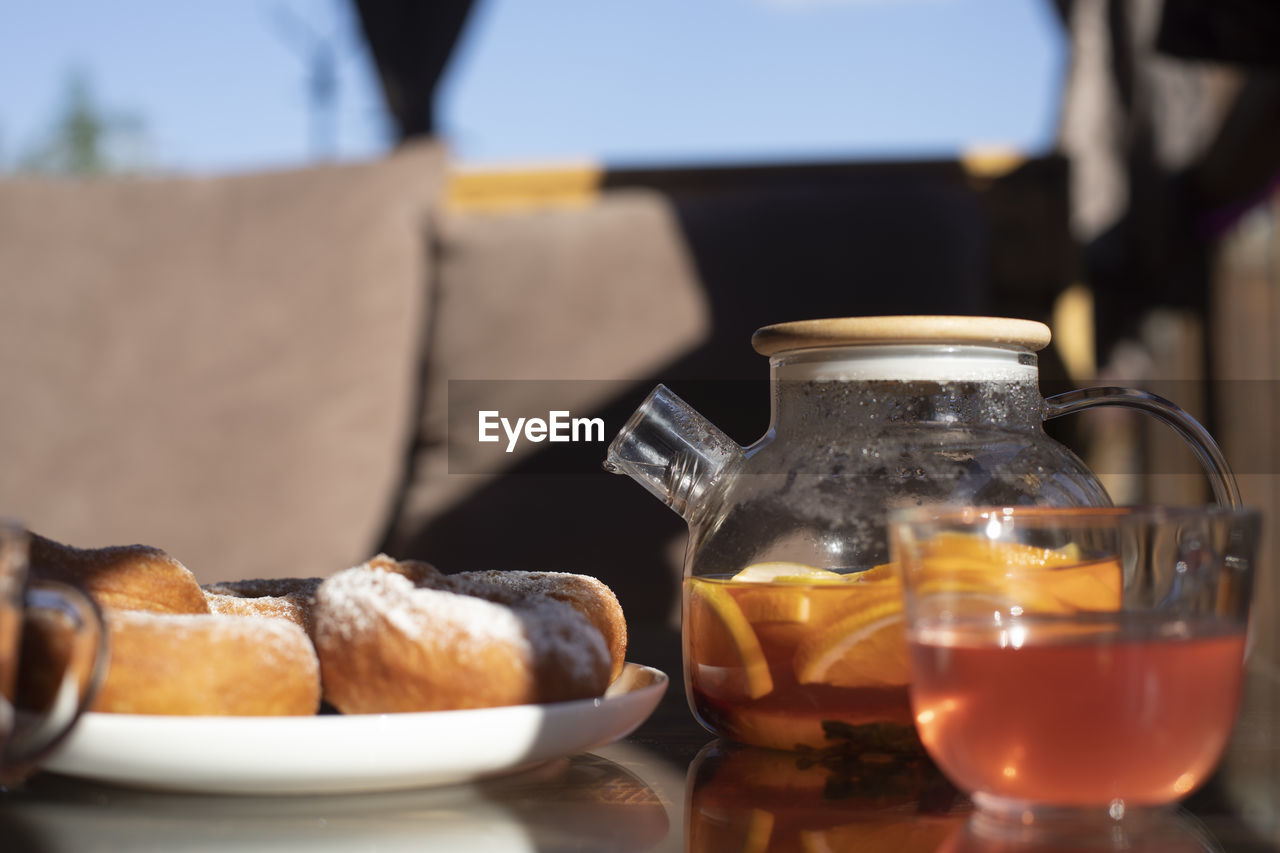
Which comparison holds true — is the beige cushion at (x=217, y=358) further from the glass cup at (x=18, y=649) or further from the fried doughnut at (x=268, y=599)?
the glass cup at (x=18, y=649)

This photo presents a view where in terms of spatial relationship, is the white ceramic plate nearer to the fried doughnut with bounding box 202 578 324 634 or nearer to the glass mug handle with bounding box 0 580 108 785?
the glass mug handle with bounding box 0 580 108 785

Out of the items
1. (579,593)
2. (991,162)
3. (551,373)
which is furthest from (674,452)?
(991,162)

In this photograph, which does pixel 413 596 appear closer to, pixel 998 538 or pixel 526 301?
pixel 998 538

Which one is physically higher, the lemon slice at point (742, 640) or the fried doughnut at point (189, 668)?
the fried doughnut at point (189, 668)

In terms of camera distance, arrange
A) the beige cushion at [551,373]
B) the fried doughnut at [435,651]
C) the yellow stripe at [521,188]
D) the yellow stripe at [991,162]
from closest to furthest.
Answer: the fried doughnut at [435,651], the beige cushion at [551,373], the yellow stripe at [991,162], the yellow stripe at [521,188]

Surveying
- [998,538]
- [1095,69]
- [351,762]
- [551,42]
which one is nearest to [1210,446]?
[998,538]

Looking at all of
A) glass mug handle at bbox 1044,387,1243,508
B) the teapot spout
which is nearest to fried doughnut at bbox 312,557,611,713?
Result: the teapot spout

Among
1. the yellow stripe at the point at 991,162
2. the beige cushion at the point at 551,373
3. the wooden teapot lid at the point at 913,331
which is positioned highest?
the yellow stripe at the point at 991,162

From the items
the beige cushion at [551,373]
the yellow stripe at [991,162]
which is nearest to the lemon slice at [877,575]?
the beige cushion at [551,373]

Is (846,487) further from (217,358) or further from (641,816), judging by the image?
(217,358)
